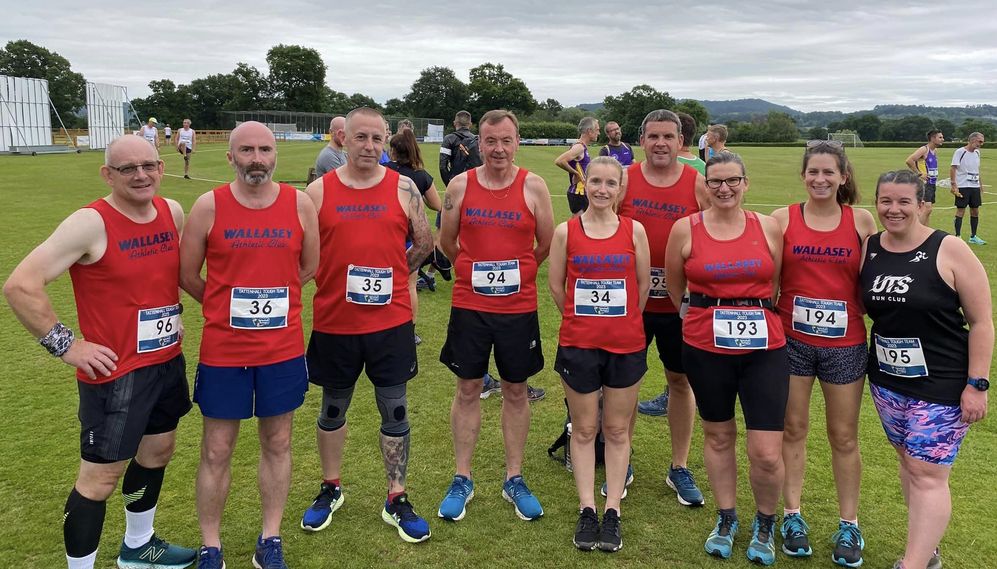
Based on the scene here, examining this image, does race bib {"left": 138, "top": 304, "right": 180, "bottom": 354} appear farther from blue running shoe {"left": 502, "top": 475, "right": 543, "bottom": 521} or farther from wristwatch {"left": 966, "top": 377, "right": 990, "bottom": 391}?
wristwatch {"left": 966, "top": 377, "right": 990, "bottom": 391}

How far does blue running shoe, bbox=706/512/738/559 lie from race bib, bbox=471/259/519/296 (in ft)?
5.42

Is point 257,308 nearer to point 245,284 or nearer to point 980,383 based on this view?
point 245,284

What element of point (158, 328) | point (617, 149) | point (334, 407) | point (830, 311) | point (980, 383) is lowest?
point (334, 407)

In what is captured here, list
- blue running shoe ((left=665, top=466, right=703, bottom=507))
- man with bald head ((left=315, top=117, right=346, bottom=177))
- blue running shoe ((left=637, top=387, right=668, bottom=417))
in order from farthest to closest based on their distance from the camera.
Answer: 1. man with bald head ((left=315, top=117, right=346, bottom=177))
2. blue running shoe ((left=637, top=387, right=668, bottom=417))
3. blue running shoe ((left=665, top=466, right=703, bottom=507))

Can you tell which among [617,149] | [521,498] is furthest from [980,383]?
[617,149]

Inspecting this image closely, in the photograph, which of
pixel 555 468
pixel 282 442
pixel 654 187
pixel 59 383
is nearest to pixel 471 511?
pixel 555 468

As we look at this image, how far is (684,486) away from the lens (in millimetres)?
3762

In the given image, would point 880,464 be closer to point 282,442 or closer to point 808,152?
point 808,152

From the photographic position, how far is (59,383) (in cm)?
524

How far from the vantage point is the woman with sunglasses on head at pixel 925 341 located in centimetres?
273

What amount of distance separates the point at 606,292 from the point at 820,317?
103 centimetres

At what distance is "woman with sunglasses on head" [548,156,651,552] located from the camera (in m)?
3.31

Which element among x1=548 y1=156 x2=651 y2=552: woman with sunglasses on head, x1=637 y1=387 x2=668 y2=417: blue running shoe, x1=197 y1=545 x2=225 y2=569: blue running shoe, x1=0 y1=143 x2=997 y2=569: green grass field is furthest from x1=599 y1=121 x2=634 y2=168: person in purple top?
x1=197 y1=545 x2=225 y2=569: blue running shoe

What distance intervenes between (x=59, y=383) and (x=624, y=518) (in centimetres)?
469
